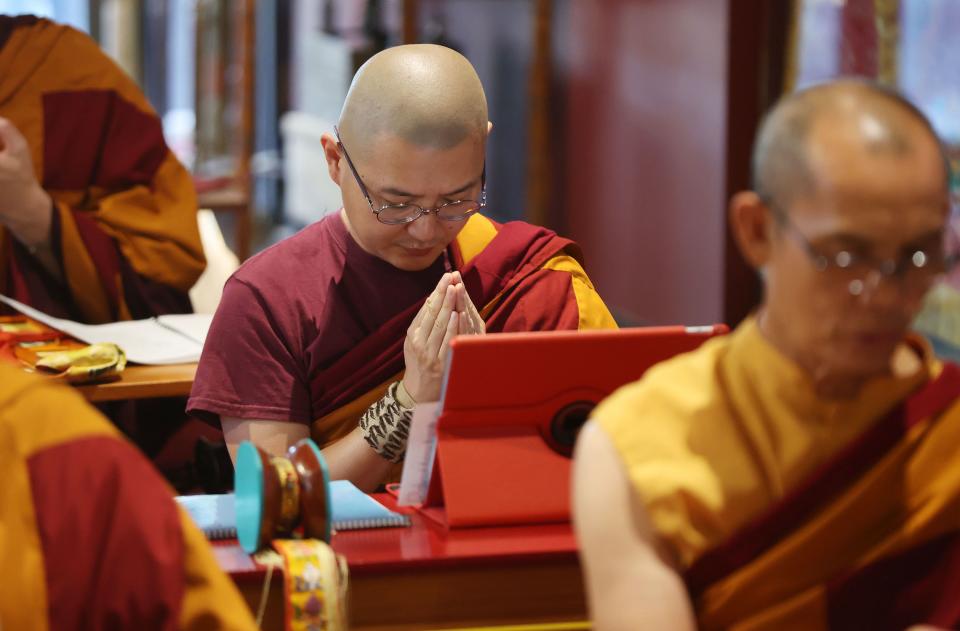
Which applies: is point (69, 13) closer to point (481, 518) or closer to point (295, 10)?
point (295, 10)

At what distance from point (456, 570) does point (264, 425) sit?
1.82 feet

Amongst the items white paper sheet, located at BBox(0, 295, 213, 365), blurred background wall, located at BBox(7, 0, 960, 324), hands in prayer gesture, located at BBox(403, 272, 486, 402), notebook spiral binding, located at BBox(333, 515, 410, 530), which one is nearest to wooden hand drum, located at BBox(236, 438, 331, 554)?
notebook spiral binding, located at BBox(333, 515, 410, 530)

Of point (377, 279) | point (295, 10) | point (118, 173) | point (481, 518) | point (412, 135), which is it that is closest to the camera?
point (481, 518)

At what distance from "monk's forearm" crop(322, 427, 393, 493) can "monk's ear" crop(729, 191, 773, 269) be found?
87 cm

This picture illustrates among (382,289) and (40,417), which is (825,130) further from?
(382,289)

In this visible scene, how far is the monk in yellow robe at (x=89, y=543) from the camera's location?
1.21m

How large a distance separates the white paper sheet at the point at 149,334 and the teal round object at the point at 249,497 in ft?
3.51

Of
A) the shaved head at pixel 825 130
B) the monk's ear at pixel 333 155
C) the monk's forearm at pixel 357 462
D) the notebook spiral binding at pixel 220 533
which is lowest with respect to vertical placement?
the monk's forearm at pixel 357 462

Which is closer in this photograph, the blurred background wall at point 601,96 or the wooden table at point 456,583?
the wooden table at point 456,583

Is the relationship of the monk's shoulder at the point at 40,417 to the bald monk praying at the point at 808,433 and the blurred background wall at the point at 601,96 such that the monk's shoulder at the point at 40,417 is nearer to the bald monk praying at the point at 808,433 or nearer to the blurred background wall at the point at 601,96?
the bald monk praying at the point at 808,433

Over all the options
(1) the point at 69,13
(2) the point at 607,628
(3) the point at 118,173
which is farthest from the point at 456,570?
(1) the point at 69,13

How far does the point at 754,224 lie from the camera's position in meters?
1.32

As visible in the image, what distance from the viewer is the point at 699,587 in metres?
1.34

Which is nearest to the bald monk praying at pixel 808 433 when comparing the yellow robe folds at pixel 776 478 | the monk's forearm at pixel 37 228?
the yellow robe folds at pixel 776 478
